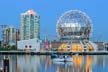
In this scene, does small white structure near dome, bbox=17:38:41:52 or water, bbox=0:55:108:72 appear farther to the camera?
small white structure near dome, bbox=17:38:41:52

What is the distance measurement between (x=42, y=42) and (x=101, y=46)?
1935 centimetres

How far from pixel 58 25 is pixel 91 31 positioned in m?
9.53

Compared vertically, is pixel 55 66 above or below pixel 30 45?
below

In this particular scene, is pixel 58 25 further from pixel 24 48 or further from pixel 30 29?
pixel 30 29

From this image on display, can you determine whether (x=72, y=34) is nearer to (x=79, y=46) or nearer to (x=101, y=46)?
(x=79, y=46)

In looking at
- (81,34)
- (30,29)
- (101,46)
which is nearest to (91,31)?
(81,34)

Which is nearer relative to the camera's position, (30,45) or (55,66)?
(55,66)

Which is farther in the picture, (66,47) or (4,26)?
(4,26)

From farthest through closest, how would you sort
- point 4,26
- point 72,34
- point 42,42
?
point 4,26, point 42,42, point 72,34

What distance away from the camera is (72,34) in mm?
135875

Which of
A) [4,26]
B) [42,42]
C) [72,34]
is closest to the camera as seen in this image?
[72,34]

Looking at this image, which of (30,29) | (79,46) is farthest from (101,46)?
(30,29)

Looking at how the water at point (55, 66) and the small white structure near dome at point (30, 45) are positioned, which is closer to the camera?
the water at point (55, 66)

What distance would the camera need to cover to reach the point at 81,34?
448 ft
